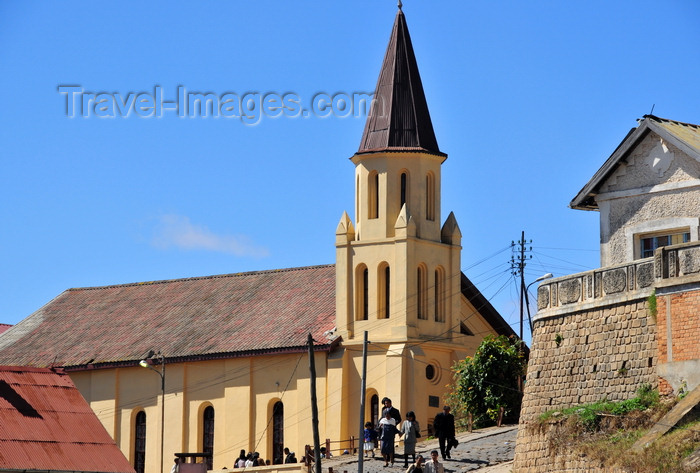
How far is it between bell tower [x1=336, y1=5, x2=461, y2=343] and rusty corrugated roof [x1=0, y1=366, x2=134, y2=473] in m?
13.9

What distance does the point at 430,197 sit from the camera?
53625 millimetres

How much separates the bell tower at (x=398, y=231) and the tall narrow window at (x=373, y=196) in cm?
3

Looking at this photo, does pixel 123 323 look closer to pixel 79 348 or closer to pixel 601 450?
pixel 79 348

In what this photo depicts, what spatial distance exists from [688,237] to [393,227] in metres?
20.3

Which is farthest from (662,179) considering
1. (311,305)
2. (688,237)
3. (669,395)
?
(311,305)

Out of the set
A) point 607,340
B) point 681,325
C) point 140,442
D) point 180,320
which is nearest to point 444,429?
point 607,340

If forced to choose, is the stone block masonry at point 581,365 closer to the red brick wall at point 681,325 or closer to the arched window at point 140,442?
the red brick wall at point 681,325

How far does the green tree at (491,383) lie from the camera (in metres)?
47.5

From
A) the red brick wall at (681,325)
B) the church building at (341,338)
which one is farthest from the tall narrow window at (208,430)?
Result: the red brick wall at (681,325)

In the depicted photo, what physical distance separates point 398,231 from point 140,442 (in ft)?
43.4

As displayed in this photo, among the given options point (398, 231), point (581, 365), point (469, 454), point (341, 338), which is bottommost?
point (469, 454)

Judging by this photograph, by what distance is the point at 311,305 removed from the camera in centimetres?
5581

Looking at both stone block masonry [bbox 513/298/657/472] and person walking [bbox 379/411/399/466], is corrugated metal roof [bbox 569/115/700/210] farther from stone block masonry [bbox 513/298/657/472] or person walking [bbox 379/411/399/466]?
person walking [bbox 379/411/399/466]

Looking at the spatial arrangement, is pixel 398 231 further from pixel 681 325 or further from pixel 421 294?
pixel 681 325
